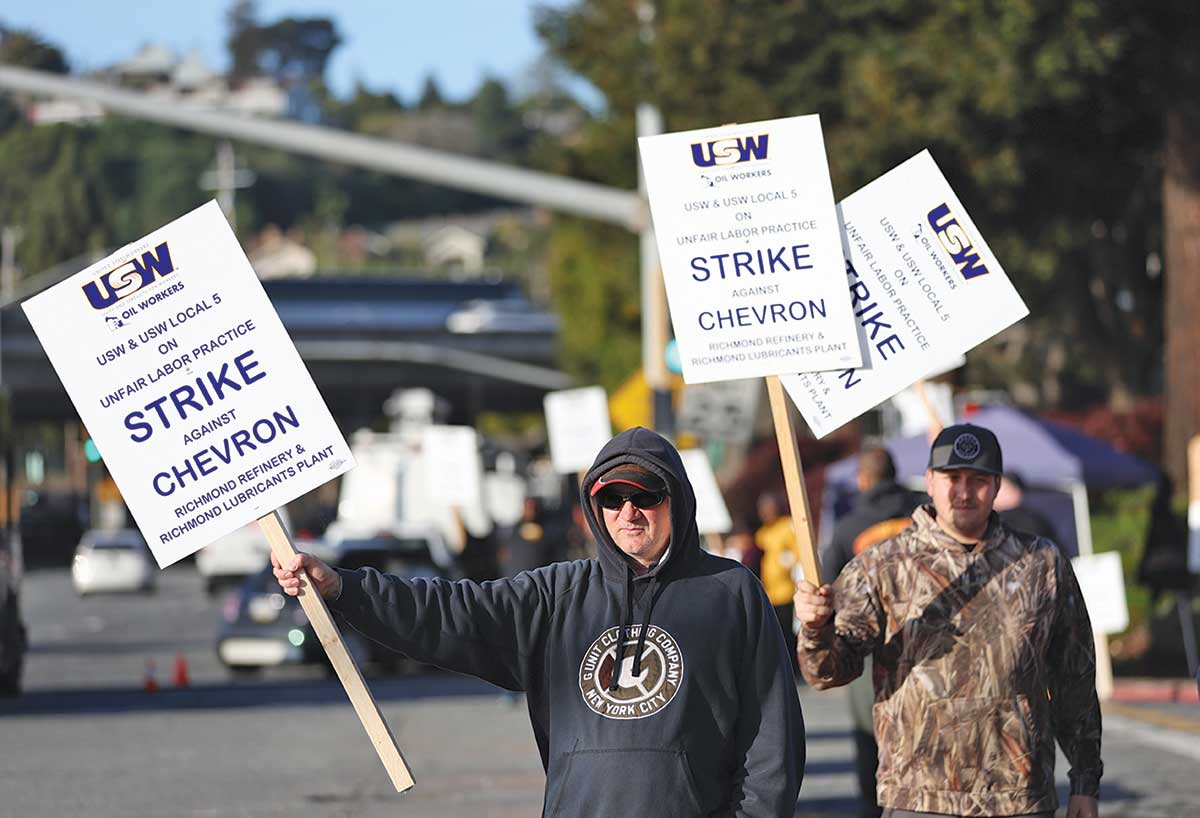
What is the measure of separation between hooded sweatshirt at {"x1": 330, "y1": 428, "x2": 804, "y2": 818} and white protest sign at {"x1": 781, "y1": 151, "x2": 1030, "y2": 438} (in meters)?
1.44

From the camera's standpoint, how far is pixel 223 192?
17325 centimetres

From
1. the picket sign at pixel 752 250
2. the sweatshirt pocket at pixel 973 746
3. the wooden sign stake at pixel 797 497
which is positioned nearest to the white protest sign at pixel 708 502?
the picket sign at pixel 752 250

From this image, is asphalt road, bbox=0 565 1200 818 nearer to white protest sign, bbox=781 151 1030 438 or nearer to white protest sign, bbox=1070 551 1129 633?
white protest sign, bbox=1070 551 1129 633

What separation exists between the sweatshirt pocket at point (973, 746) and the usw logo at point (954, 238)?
140 cm

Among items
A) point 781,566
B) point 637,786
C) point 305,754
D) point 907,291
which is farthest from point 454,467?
point 637,786

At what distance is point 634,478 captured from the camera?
17.5 feet

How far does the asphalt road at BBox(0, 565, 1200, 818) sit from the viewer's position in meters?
12.3

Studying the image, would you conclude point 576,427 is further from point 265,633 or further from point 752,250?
point 752,250

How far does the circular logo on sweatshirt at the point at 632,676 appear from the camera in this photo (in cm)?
521

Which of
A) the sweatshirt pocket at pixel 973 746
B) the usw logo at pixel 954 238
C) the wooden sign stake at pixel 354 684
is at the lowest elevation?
the sweatshirt pocket at pixel 973 746

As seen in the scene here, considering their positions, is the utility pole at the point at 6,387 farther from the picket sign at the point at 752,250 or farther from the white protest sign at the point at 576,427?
the picket sign at the point at 752,250

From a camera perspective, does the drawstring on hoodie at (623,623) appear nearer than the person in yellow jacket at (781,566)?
Yes

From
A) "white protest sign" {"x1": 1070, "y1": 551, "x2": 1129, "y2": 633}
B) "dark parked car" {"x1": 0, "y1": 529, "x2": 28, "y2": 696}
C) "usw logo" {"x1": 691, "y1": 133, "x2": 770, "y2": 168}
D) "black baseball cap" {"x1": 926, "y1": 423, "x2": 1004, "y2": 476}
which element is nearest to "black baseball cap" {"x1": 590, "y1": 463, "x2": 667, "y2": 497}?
"black baseball cap" {"x1": 926, "y1": 423, "x2": 1004, "y2": 476}

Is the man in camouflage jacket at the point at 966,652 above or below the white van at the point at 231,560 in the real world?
above
